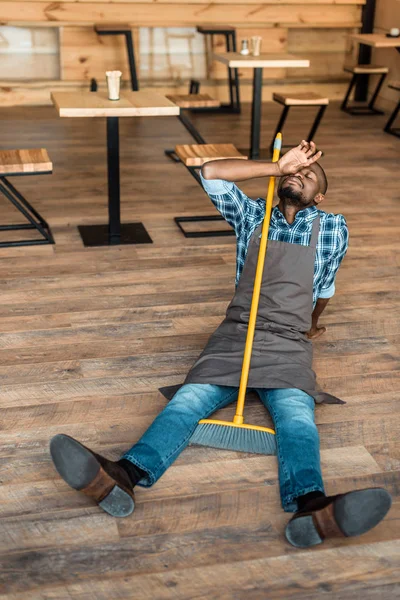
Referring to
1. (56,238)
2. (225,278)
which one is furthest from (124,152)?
(225,278)

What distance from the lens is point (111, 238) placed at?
12.2ft

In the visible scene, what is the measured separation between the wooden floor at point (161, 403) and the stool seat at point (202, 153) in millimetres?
376

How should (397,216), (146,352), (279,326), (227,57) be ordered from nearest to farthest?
(279,326) → (146,352) → (397,216) → (227,57)

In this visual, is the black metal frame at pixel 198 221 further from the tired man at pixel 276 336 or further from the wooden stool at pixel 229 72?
the wooden stool at pixel 229 72

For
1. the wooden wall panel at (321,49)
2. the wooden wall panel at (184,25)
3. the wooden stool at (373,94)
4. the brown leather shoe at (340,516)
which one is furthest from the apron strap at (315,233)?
the wooden wall panel at (321,49)

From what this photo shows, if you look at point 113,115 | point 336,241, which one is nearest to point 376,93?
point 113,115

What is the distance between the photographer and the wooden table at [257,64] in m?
4.93

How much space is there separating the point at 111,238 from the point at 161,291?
2.10ft

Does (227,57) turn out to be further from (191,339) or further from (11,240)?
(191,339)

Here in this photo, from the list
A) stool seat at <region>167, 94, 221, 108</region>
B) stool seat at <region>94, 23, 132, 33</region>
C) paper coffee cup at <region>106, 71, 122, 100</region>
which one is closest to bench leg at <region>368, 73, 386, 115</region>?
stool seat at <region>94, 23, 132, 33</region>

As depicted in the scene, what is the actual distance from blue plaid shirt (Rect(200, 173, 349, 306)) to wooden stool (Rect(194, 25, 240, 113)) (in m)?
4.36

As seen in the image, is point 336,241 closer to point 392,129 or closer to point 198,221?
point 198,221

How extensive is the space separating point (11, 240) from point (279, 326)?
1.83 m

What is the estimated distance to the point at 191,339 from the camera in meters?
2.79
